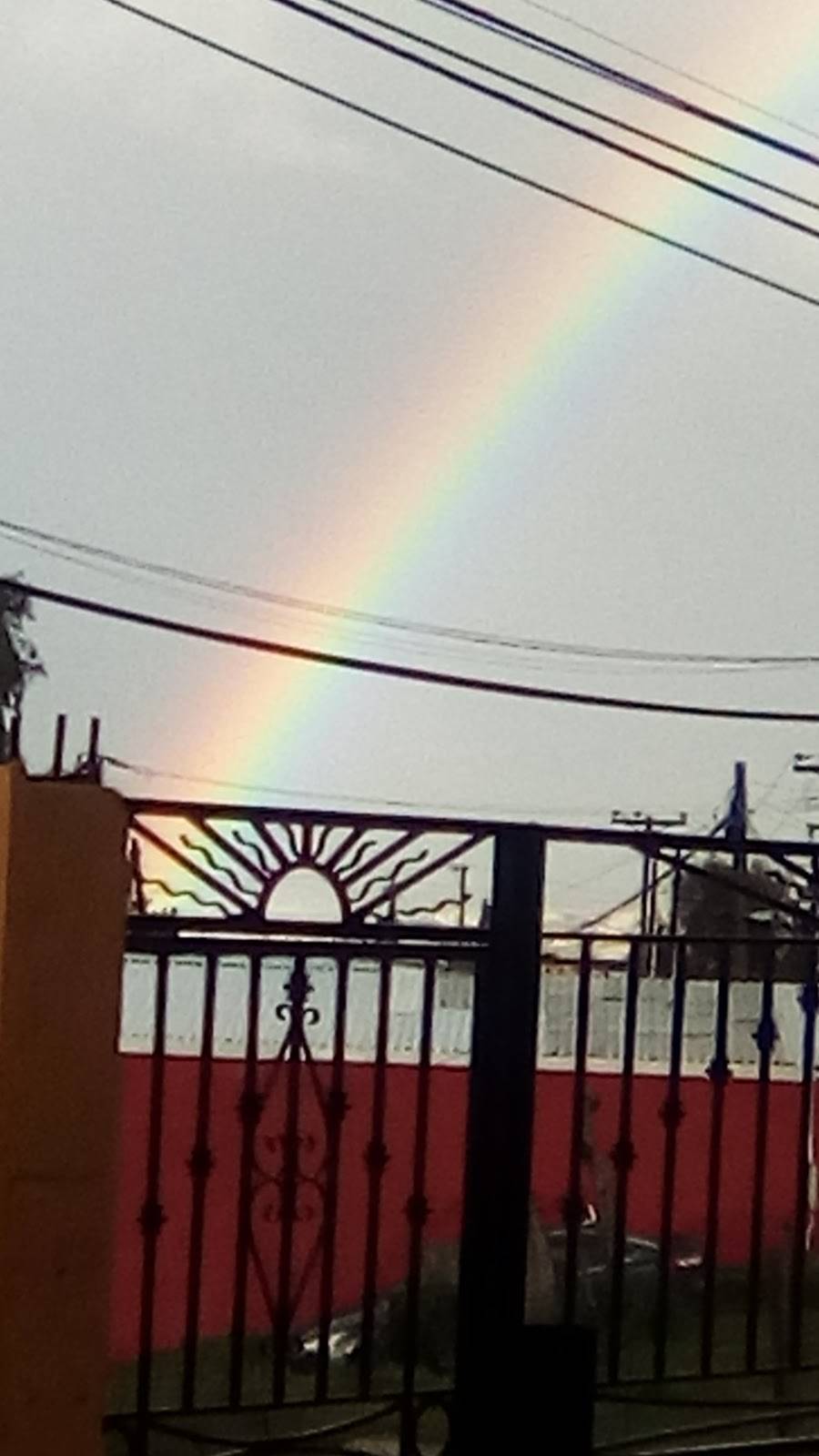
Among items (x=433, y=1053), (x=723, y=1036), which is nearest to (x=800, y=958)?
(x=723, y=1036)

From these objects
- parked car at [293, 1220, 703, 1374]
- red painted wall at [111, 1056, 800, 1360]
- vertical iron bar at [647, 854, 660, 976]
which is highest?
vertical iron bar at [647, 854, 660, 976]

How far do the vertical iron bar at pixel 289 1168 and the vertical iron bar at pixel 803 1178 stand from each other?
1203 mm

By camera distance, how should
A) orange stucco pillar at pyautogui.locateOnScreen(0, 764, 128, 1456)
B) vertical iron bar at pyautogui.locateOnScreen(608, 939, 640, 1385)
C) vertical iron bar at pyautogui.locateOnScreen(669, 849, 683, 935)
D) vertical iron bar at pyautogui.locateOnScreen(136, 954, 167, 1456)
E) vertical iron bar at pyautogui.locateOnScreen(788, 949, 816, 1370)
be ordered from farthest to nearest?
vertical iron bar at pyautogui.locateOnScreen(788, 949, 816, 1370)
vertical iron bar at pyautogui.locateOnScreen(669, 849, 683, 935)
vertical iron bar at pyautogui.locateOnScreen(608, 939, 640, 1385)
vertical iron bar at pyautogui.locateOnScreen(136, 954, 167, 1456)
orange stucco pillar at pyautogui.locateOnScreen(0, 764, 128, 1456)

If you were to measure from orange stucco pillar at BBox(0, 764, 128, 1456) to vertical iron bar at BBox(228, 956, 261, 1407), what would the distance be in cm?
79

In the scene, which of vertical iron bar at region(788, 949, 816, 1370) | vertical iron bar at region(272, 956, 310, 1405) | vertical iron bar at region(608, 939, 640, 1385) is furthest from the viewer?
vertical iron bar at region(788, 949, 816, 1370)

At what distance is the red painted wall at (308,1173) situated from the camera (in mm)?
4070

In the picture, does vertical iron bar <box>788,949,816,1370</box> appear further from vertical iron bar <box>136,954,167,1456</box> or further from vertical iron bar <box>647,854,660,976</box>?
vertical iron bar <box>136,954,167,1456</box>

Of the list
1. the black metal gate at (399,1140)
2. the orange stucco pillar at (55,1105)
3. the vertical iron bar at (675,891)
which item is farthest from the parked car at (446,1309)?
the orange stucco pillar at (55,1105)

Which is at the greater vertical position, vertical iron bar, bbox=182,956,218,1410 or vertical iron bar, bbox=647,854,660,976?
vertical iron bar, bbox=647,854,660,976

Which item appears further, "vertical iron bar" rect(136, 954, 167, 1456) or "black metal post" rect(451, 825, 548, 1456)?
"black metal post" rect(451, 825, 548, 1456)

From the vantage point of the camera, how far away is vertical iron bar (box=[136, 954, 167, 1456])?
12.4ft

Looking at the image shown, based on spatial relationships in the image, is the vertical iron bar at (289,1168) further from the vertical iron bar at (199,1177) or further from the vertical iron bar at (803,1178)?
the vertical iron bar at (803,1178)

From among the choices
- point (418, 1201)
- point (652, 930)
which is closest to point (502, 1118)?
point (418, 1201)

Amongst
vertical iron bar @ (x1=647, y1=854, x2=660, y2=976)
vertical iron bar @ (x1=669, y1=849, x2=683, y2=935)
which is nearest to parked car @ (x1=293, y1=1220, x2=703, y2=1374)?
vertical iron bar @ (x1=647, y1=854, x2=660, y2=976)
